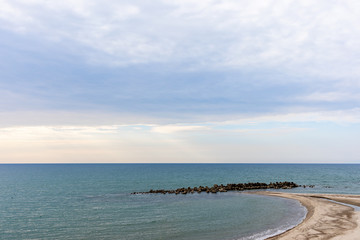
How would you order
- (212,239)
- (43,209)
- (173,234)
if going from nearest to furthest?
(212,239), (173,234), (43,209)

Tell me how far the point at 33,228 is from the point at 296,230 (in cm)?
3255

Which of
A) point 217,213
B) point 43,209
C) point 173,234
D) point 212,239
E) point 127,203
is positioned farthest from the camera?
point 127,203

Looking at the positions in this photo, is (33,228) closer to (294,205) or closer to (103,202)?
(103,202)

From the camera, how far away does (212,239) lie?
87.6 ft

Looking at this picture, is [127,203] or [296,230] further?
[127,203]

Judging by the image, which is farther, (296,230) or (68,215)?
(68,215)

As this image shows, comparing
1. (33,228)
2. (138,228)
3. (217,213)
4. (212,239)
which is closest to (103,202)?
(33,228)

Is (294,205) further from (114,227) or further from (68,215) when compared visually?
(68,215)

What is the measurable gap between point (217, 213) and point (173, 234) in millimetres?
11683

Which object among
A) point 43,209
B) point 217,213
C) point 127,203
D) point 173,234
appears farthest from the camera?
point 127,203

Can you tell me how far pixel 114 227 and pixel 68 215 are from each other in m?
→ 11.4

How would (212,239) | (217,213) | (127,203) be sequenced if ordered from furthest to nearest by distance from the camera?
(127,203) < (217,213) < (212,239)

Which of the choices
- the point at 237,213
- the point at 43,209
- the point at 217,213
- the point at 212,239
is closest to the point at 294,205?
the point at 237,213

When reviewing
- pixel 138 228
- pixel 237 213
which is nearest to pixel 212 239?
pixel 138 228
